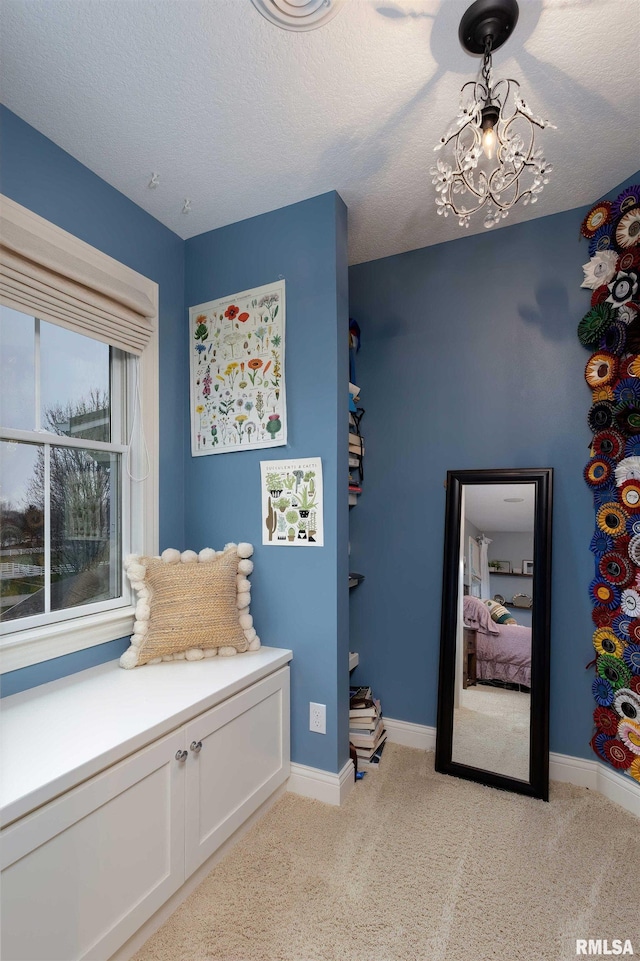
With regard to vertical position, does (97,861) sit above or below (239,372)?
below

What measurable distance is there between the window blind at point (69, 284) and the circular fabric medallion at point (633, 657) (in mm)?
2439

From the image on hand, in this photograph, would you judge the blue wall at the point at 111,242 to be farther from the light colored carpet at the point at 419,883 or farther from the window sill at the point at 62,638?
the light colored carpet at the point at 419,883

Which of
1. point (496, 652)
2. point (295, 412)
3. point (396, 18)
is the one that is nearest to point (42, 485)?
point (295, 412)

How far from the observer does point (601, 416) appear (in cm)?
204

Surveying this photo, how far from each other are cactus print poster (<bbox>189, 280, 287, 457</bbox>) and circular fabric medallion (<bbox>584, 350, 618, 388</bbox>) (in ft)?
4.47

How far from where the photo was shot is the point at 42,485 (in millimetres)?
1762

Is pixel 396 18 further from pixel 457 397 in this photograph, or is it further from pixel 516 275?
pixel 457 397

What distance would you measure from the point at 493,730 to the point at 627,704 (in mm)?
557

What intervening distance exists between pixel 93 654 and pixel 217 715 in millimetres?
594

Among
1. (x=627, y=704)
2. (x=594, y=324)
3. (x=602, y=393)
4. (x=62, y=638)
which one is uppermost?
(x=594, y=324)

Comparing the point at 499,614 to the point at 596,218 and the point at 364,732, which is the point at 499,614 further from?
the point at 596,218

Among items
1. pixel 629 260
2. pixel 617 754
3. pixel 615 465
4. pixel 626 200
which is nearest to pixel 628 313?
pixel 629 260

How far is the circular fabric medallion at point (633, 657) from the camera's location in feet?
6.15

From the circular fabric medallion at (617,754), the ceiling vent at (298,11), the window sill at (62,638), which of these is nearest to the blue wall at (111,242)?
the window sill at (62,638)
